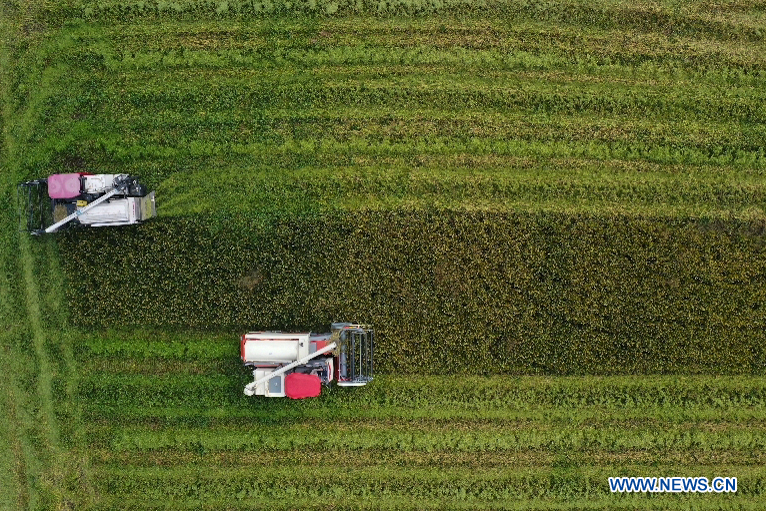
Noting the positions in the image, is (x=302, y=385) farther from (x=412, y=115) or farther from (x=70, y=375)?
(x=412, y=115)

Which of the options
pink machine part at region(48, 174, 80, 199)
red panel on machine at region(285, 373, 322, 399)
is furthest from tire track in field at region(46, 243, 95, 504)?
red panel on machine at region(285, 373, 322, 399)

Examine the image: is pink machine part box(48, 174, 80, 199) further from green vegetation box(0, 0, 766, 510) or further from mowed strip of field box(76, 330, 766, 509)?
mowed strip of field box(76, 330, 766, 509)

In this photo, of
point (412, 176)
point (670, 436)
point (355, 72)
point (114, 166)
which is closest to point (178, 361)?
point (114, 166)

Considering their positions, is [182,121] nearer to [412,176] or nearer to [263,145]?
[263,145]

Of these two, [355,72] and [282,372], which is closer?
[282,372]

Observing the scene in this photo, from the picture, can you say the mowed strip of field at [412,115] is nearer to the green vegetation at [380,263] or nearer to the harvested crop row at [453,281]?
the green vegetation at [380,263]

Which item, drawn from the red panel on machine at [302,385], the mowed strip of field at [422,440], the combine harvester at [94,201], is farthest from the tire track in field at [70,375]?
the red panel on machine at [302,385]

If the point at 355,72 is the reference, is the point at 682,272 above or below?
below

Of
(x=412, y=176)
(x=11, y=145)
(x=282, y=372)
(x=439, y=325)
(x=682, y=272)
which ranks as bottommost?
(x=282, y=372)
